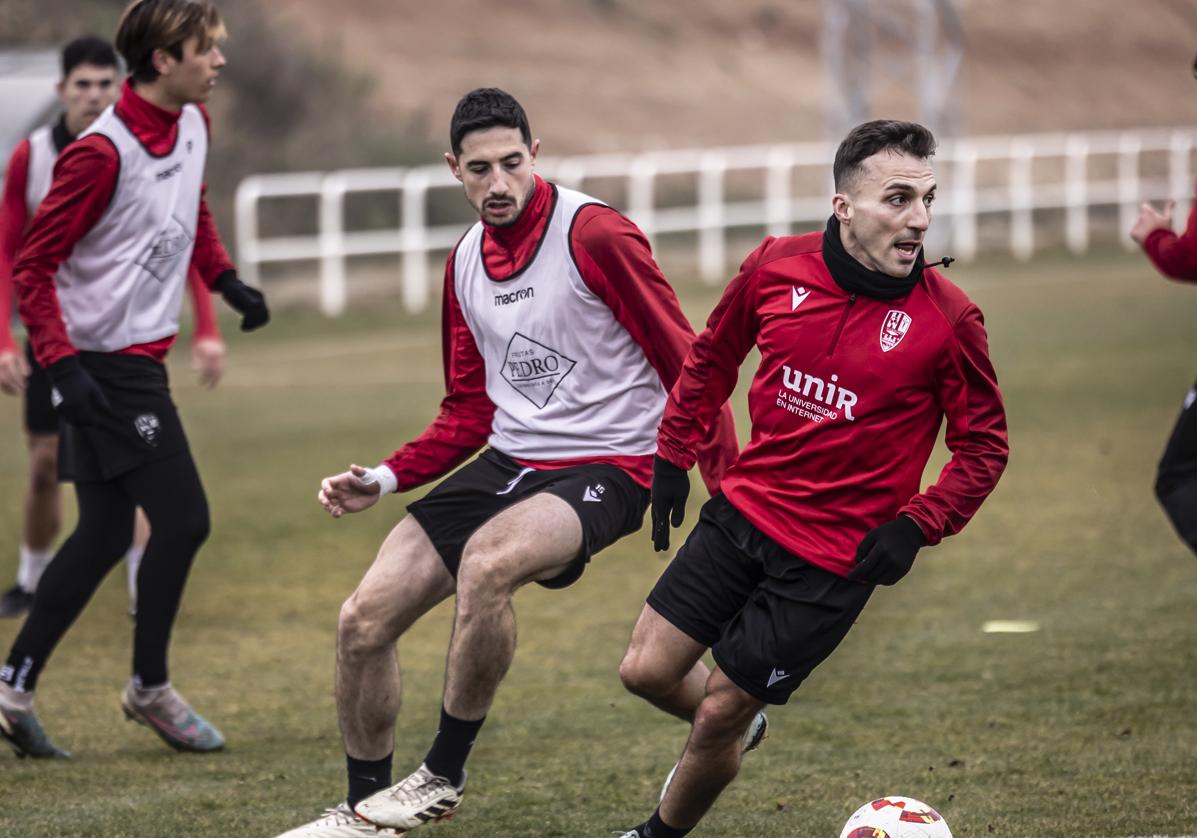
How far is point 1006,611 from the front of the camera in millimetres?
7566

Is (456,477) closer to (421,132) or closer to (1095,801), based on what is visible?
(1095,801)

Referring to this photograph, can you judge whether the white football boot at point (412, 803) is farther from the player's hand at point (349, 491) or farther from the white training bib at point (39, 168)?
the white training bib at point (39, 168)

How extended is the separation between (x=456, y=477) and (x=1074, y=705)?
236 cm

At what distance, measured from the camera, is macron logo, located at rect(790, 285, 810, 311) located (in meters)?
4.54

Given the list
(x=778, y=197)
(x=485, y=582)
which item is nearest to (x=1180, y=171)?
(x=778, y=197)

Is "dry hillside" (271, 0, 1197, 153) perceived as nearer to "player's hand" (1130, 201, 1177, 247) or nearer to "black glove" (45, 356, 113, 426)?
"player's hand" (1130, 201, 1177, 247)

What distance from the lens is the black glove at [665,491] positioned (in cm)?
467

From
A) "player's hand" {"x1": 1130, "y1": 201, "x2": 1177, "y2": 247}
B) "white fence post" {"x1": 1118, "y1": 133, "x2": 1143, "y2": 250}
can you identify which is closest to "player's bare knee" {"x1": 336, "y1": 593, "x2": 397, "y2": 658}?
"player's hand" {"x1": 1130, "y1": 201, "x2": 1177, "y2": 247}

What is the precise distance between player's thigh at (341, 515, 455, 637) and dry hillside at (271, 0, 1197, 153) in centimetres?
3345

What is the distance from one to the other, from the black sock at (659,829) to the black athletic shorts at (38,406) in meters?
4.17

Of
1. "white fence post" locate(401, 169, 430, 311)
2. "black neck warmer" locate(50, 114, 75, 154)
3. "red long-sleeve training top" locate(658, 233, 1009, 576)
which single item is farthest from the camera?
"white fence post" locate(401, 169, 430, 311)

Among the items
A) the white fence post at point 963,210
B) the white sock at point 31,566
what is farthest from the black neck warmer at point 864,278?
the white fence post at point 963,210

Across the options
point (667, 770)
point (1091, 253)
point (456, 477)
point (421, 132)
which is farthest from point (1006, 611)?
point (421, 132)

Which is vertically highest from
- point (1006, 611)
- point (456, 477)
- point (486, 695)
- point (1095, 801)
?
point (456, 477)
